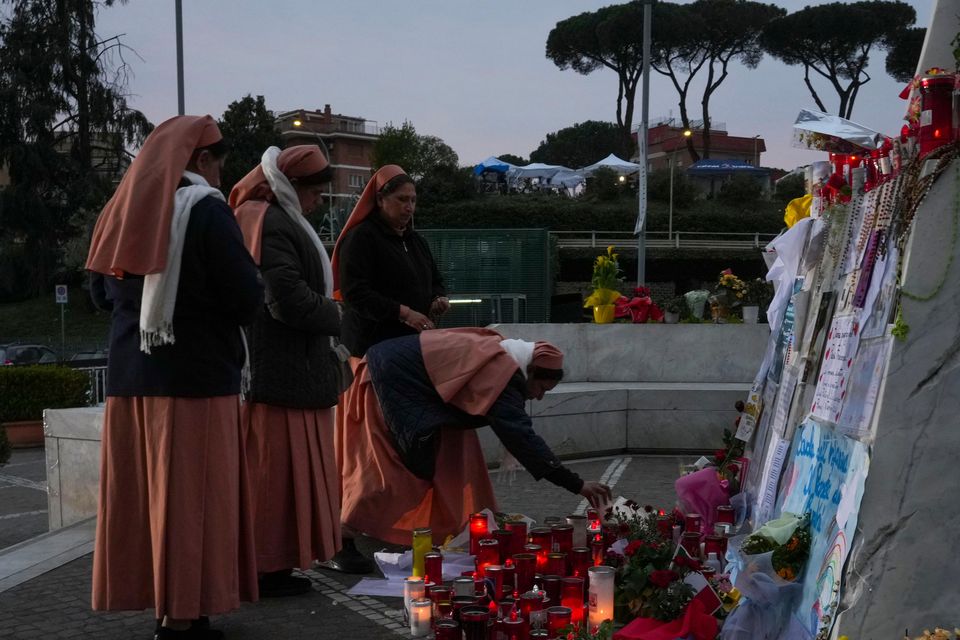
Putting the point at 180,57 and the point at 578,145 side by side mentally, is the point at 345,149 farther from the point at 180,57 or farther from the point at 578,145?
the point at 180,57

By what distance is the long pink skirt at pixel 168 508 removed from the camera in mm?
3580

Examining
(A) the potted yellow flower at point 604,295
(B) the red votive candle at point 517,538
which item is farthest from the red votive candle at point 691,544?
(A) the potted yellow flower at point 604,295

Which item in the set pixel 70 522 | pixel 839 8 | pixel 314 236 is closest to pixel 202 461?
pixel 314 236

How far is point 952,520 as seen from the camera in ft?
9.64

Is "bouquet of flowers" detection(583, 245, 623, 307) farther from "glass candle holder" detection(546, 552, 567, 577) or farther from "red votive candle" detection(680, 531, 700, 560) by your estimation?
"glass candle holder" detection(546, 552, 567, 577)

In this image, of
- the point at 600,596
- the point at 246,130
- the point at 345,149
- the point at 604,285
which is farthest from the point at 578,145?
the point at 600,596

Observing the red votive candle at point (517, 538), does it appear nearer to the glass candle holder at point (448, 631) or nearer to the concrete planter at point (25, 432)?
the glass candle holder at point (448, 631)

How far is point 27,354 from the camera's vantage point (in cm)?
2202

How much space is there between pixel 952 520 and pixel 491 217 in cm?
3871

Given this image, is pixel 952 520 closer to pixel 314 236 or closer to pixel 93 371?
pixel 314 236

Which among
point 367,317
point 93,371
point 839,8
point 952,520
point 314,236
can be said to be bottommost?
point 93,371

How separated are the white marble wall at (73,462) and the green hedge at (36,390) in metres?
8.55

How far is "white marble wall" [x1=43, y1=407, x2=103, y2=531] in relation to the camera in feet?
21.3

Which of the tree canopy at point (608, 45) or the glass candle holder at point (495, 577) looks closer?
the glass candle holder at point (495, 577)
